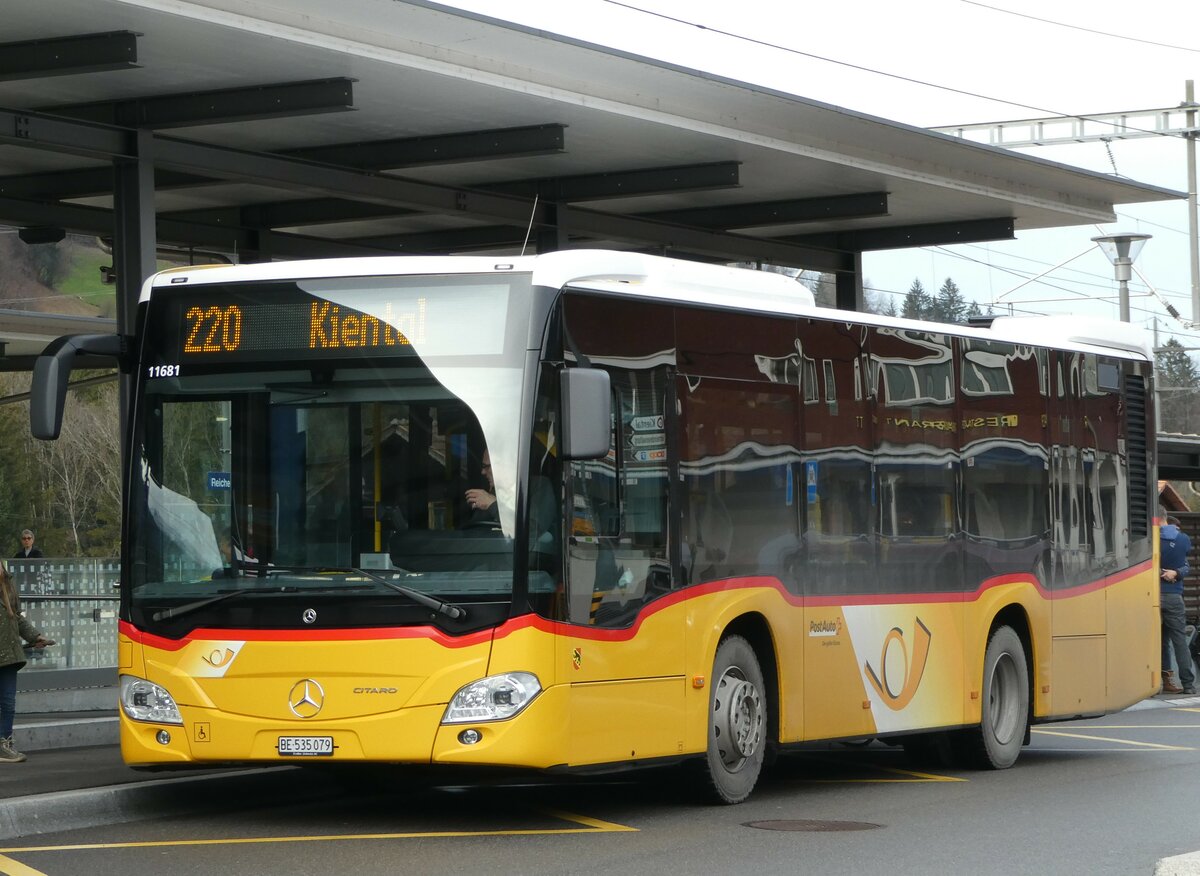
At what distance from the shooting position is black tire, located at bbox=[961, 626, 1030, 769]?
14.6 metres

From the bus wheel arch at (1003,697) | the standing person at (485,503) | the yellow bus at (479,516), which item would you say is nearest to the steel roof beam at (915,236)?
the bus wheel arch at (1003,697)

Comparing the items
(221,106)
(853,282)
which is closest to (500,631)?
(221,106)

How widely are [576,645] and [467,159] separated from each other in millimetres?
8011

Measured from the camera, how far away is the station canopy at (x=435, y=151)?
1417 centimetres

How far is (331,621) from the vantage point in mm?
10266

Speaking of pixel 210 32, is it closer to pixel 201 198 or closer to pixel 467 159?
pixel 467 159

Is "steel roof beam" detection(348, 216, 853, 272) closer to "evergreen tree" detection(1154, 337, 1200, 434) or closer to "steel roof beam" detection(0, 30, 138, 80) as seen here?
"steel roof beam" detection(0, 30, 138, 80)

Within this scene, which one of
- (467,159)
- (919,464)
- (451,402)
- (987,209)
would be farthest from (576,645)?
(987,209)

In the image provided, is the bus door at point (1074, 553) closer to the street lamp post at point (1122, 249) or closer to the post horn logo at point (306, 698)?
the post horn logo at point (306, 698)

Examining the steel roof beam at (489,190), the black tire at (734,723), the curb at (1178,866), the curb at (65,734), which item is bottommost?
the curb at (65,734)

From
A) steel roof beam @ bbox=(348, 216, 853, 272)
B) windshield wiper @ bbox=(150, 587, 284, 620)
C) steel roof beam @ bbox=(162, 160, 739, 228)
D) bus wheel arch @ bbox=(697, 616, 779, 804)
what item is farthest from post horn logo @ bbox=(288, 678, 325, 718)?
steel roof beam @ bbox=(348, 216, 853, 272)

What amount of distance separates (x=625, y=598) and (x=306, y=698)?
177cm

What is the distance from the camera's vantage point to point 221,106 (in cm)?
1536

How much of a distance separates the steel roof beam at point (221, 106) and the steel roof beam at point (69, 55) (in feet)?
5.25
